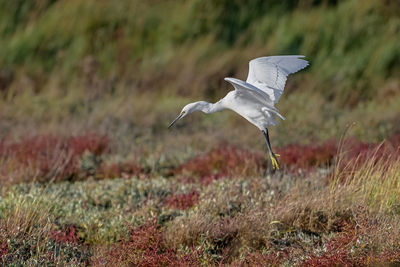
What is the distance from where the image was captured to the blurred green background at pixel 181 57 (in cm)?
1110

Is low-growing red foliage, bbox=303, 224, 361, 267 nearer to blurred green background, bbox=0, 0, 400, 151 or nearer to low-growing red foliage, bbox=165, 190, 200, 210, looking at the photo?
low-growing red foliage, bbox=165, 190, 200, 210

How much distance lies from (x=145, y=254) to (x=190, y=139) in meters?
5.36

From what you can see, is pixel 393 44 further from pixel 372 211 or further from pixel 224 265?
pixel 224 265

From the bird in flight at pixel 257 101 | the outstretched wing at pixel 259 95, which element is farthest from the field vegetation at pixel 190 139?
the outstretched wing at pixel 259 95

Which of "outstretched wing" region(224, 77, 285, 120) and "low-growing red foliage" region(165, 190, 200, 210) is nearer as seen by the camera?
"outstretched wing" region(224, 77, 285, 120)

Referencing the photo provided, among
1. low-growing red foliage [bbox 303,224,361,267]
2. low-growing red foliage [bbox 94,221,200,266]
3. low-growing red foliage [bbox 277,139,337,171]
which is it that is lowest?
low-growing red foliage [bbox 277,139,337,171]

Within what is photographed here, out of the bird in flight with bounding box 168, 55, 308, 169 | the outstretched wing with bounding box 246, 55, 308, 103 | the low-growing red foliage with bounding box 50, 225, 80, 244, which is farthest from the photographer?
the low-growing red foliage with bounding box 50, 225, 80, 244

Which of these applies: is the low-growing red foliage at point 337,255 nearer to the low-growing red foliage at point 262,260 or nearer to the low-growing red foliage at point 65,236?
the low-growing red foliage at point 262,260

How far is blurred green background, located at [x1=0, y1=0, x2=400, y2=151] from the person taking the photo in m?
11.1

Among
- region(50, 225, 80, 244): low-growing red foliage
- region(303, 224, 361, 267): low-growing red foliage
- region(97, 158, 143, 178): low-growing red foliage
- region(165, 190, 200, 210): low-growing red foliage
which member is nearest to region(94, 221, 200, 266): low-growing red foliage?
region(50, 225, 80, 244): low-growing red foliage

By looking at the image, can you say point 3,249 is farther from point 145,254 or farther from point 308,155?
point 308,155

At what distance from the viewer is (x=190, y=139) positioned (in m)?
9.78

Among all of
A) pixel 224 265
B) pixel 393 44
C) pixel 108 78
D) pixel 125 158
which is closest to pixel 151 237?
pixel 224 265

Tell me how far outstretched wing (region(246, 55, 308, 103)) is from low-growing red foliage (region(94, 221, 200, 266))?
1.35 metres
